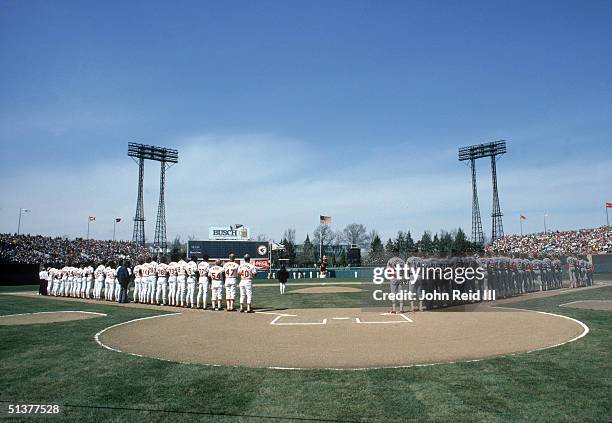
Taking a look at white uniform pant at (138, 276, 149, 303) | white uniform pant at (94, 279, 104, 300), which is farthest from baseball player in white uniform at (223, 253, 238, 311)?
white uniform pant at (94, 279, 104, 300)

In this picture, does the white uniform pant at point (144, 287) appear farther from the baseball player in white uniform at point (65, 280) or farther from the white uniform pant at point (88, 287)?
the baseball player in white uniform at point (65, 280)

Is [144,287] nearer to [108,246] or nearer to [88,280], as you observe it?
[88,280]

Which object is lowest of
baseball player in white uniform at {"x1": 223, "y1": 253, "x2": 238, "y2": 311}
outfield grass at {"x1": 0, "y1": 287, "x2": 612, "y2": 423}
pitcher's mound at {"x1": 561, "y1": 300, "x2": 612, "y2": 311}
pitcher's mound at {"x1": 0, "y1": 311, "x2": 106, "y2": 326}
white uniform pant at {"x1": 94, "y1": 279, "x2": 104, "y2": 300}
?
outfield grass at {"x1": 0, "y1": 287, "x2": 612, "y2": 423}

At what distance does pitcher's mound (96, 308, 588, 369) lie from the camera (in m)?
7.82

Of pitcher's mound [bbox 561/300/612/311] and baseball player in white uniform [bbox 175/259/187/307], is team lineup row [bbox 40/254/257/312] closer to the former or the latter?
baseball player in white uniform [bbox 175/259/187/307]

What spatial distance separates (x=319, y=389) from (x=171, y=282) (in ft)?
43.9

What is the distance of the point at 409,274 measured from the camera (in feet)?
48.7

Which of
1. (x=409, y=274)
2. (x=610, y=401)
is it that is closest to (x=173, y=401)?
(x=610, y=401)

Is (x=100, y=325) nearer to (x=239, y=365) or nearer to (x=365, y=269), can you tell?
(x=239, y=365)

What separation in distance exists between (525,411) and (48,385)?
6230mm

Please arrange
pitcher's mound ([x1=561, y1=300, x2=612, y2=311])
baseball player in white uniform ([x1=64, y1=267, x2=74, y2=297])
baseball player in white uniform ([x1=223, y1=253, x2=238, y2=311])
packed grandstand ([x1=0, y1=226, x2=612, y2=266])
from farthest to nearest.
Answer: packed grandstand ([x1=0, y1=226, x2=612, y2=266]) → baseball player in white uniform ([x1=64, y1=267, x2=74, y2=297]) → baseball player in white uniform ([x1=223, y1=253, x2=238, y2=311]) → pitcher's mound ([x1=561, y1=300, x2=612, y2=311])

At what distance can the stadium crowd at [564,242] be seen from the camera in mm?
47562

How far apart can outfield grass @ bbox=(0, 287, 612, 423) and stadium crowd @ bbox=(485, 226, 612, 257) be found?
139 feet

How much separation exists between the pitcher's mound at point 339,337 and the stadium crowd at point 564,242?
1443 inches
